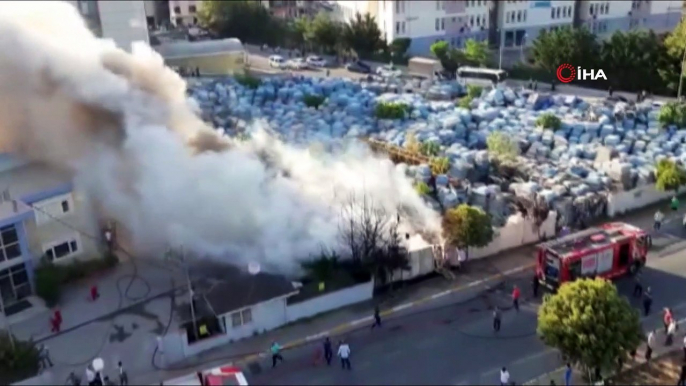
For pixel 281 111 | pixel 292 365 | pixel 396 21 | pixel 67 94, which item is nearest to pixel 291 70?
pixel 396 21

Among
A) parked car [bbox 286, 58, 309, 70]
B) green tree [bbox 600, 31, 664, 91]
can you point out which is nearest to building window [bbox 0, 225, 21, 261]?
parked car [bbox 286, 58, 309, 70]

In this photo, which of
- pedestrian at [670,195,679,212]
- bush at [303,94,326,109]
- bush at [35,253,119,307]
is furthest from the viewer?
bush at [303,94,326,109]

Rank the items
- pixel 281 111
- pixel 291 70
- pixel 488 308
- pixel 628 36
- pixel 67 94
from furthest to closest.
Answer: pixel 291 70, pixel 628 36, pixel 281 111, pixel 67 94, pixel 488 308

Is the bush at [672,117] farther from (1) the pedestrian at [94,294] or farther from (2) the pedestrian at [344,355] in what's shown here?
(1) the pedestrian at [94,294]

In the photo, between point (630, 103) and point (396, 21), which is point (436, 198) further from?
point (396, 21)

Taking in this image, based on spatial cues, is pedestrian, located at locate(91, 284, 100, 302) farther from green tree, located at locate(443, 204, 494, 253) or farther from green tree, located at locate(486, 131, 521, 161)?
green tree, located at locate(486, 131, 521, 161)

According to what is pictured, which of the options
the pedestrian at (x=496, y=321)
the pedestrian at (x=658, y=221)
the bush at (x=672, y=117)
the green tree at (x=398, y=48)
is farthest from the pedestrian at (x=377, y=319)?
the green tree at (x=398, y=48)
